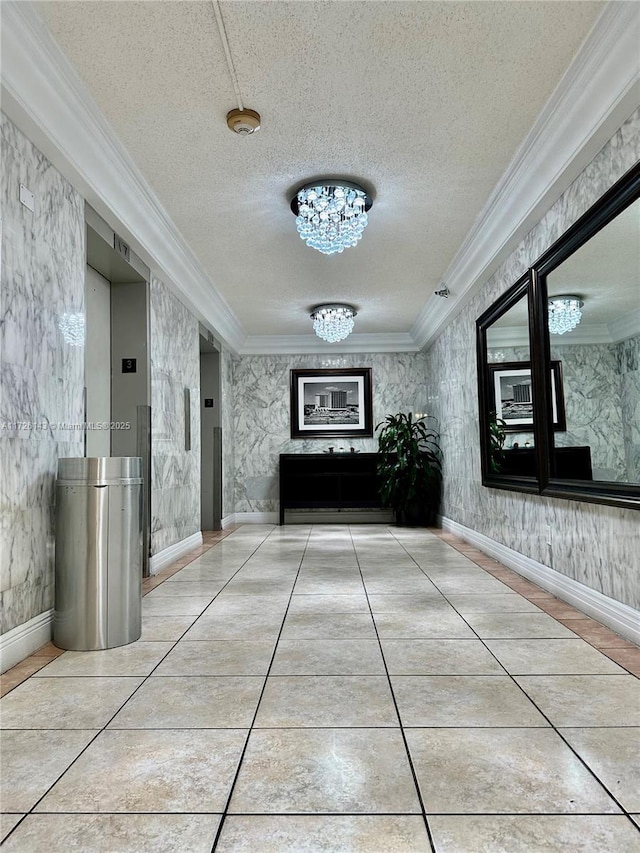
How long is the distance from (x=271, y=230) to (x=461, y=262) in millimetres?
1822

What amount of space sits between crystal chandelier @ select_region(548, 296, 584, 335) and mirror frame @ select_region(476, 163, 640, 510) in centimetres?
11

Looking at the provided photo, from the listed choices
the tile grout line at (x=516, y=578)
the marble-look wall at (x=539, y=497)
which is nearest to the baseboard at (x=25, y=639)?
the tile grout line at (x=516, y=578)

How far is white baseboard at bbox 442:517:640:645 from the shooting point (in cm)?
282

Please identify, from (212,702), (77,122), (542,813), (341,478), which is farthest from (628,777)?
(341,478)

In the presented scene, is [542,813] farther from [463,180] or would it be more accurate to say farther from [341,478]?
[341,478]

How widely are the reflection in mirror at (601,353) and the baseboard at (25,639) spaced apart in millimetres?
2922

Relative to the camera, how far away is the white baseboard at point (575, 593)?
2816mm

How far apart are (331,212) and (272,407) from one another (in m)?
5.09

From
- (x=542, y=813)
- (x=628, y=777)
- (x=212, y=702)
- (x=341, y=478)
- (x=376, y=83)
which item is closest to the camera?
(x=542, y=813)

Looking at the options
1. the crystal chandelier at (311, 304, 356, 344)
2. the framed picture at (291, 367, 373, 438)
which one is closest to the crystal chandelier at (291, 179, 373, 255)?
the crystal chandelier at (311, 304, 356, 344)

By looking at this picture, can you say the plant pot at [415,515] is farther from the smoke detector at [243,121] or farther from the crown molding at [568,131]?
the smoke detector at [243,121]

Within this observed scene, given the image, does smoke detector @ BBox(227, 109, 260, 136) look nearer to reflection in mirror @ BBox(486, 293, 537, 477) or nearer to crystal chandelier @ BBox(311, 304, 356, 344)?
reflection in mirror @ BBox(486, 293, 537, 477)

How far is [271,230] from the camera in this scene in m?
4.78

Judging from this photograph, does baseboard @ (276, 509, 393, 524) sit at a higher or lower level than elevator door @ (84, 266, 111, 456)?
lower
